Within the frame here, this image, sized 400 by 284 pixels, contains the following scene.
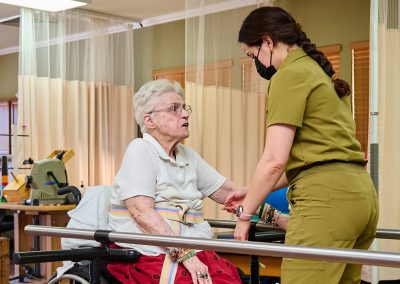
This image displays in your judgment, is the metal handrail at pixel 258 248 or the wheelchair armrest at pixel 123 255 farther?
the wheelchair armrest at pixel 123 255

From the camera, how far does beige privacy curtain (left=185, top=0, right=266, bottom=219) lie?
202 inches

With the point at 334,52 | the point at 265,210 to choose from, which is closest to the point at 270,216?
the point at 265,210

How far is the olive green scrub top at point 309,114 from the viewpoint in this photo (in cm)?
166

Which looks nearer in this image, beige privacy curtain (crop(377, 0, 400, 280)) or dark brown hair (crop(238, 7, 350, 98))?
dark brown hair (crop(238, 7, 350, 98))

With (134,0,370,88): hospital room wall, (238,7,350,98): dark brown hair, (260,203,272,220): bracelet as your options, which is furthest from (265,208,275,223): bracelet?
(134,0,370,88): hospital room wall

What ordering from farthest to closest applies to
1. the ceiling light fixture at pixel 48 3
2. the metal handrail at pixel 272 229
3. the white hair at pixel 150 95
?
the ceiling light fixture at pixel 48 3
the white hair at pixel 150 95
the metal handrail at pixel 272 229

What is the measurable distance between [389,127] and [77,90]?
137 inches

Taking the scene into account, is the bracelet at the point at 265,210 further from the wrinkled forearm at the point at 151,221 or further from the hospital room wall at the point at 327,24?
the hospital room wall at the point at 327,24

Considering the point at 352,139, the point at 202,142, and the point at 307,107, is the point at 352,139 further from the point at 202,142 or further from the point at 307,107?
the point at 202,142

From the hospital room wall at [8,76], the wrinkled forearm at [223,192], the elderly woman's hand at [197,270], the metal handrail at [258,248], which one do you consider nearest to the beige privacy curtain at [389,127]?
the wrinkled forearm at [223,192]

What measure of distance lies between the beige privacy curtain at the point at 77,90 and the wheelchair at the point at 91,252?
13.4 feet

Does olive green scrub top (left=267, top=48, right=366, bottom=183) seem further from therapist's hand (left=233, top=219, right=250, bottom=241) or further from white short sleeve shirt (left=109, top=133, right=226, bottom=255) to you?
white short sleeve shirt (left=109, top=133, right=226, bottom=255)

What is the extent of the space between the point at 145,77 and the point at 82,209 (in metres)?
5.65

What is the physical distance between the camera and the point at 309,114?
66.4 inches
